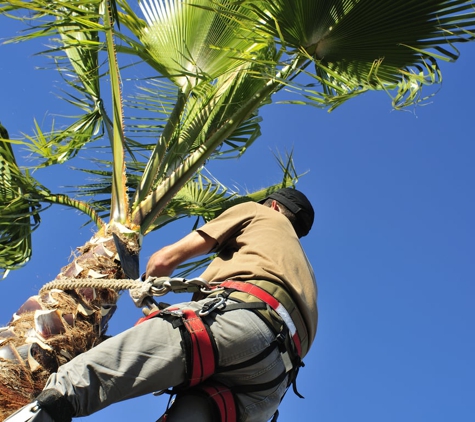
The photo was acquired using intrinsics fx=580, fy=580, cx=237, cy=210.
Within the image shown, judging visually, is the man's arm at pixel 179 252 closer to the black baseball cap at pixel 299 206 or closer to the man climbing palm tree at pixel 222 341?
the man climbing palm tree at pixel 222 341

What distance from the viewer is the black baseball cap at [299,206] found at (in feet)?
9.98

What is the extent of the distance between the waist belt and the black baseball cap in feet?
2.17

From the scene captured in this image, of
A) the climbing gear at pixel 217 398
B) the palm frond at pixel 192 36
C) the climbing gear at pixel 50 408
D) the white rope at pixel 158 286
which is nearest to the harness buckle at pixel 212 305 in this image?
the white rope at pixel 158 286

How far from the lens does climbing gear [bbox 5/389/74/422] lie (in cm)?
181

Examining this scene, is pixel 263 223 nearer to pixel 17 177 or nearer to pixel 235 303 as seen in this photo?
pixel 235 303

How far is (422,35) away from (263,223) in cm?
202

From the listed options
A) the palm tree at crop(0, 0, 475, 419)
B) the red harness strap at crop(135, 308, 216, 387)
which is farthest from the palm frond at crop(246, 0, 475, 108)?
the red harness strap at crop(135, 308, 216, 387)

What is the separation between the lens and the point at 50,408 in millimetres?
1835

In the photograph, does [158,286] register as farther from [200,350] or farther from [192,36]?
[192,36]

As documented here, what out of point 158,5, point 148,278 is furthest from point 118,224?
point 158,5

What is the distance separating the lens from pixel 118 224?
3.45 metres

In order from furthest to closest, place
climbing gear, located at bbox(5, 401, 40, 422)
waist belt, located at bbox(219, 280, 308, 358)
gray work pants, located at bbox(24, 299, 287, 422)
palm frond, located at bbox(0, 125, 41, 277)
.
Result: palm frond, located at bbox(0, 125, 41, 277), waist belt, located at bbox(219, 280, 308, 358), gray work pants, located at bbox(24, 299, 287, 422), climbing gear, located at bbox(5, 401, 40, 422)

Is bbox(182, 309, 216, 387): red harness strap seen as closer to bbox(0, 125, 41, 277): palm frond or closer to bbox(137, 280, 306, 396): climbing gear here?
bbox(137, 280, 306, 396): climbing gear

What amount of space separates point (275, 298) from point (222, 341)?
1.13 ft
